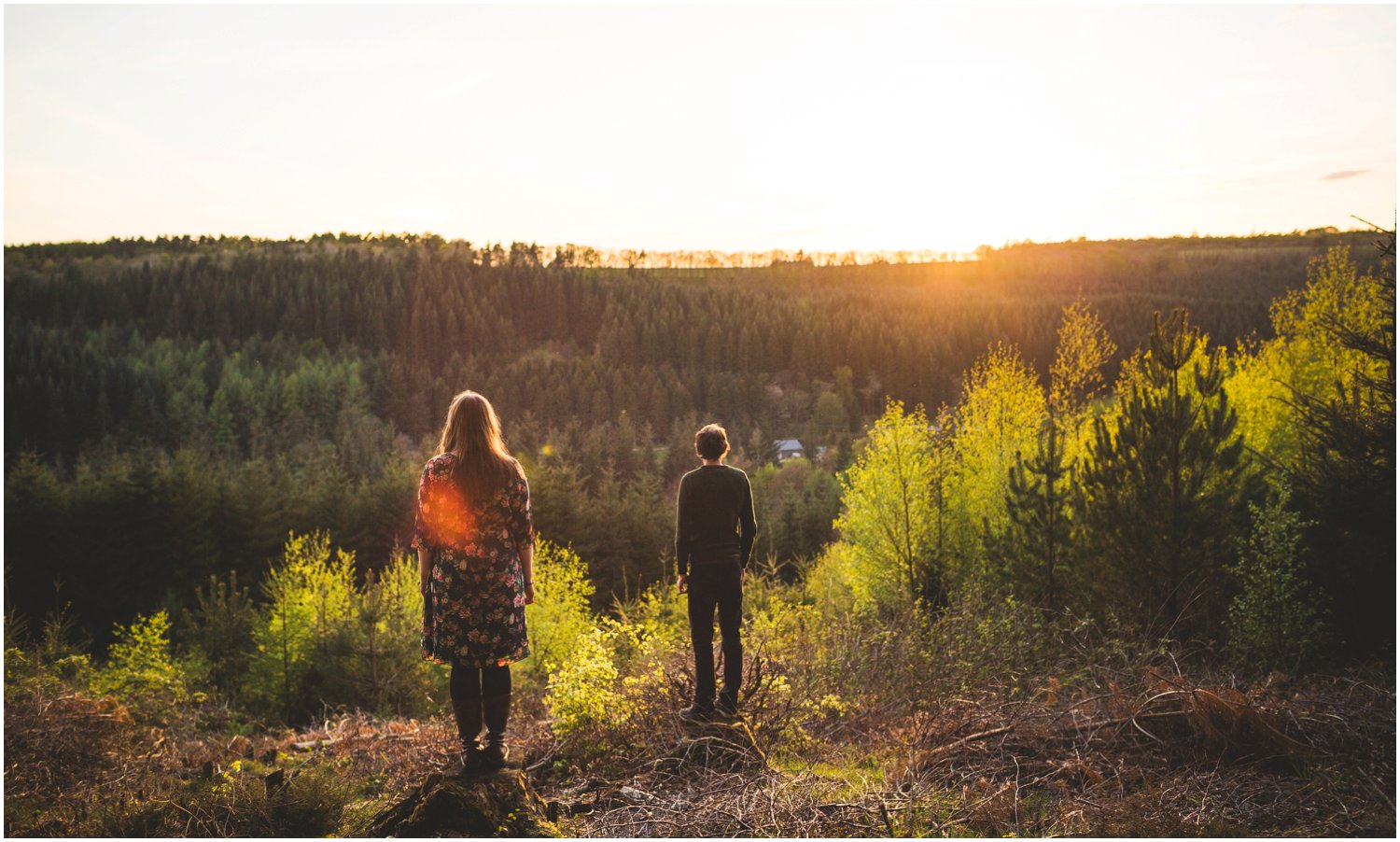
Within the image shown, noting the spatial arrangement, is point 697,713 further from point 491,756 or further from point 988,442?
point 988,442

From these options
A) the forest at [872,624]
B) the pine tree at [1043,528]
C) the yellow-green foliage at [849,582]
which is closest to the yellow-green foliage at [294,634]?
the forest at [872,624]

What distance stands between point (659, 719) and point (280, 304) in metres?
159

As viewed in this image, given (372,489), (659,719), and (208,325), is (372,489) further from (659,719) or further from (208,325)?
(208,325)

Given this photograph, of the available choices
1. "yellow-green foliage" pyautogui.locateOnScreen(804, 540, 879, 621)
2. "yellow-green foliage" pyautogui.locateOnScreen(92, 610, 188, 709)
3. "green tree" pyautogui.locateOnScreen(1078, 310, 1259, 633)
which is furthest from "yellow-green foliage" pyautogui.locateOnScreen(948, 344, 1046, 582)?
"yellow-green foliage" pyautogui.locateOnScreen(92, 610, 188, 709)

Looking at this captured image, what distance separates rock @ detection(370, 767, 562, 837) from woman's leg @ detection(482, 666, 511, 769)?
0.18 metres

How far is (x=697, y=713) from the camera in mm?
5746

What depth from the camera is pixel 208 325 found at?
5472 inches

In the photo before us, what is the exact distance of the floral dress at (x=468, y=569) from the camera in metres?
4.90

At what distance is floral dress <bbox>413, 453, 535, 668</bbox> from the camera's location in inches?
193

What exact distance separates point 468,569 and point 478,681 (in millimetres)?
741

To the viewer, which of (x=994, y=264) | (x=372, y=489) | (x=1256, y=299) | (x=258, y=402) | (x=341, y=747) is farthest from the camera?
(x=994, y=264)

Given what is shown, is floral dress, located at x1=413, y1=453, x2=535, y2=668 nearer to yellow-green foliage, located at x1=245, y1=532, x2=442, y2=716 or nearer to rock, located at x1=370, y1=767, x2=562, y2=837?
rock, located at x1=370, y1=767, x2=562, y2=837

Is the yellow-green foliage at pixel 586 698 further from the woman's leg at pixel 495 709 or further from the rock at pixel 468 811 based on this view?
the rock at pixel 468 811

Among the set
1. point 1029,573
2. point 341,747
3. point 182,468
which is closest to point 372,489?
point 182,468
